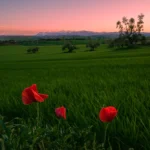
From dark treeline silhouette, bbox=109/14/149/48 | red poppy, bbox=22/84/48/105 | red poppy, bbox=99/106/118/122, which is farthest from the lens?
dark treeline silhouette, bbox=109/14/149/48

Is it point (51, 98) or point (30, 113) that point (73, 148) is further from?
point (51, 98)

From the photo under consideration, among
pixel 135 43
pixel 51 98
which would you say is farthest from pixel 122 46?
pixel 51 98

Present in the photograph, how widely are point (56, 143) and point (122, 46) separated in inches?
1975

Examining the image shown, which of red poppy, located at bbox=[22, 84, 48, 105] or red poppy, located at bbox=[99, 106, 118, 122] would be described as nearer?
red poppy, located at bbox=[99, 106, 118, 122]

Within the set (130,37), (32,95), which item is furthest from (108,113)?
(130,37)

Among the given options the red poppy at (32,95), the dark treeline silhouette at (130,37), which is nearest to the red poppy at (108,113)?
the red poppy at (32,95)

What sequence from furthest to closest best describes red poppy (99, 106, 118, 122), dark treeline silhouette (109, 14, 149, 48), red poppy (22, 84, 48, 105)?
dark treeline silhouette (109, 14, 149, 48) < red poppy (22, 84, 48, 105) < red poppy (99, 106, 118, 122)

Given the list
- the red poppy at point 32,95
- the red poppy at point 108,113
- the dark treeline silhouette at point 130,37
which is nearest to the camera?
the red poppy at point 108,113

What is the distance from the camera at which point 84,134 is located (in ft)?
6.36

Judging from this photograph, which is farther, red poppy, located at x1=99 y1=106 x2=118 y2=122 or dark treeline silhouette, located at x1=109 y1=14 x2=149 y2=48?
dark treeline silhouette, located at x1=109 y1=14 x2=149 y2=48

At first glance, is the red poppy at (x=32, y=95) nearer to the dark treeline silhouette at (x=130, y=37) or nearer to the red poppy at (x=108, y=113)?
the red poppy at (x=108, y=113)

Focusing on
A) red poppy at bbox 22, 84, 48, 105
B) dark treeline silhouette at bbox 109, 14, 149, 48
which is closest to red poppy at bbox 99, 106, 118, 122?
red poppy at bbox 22, 84, 48, 105

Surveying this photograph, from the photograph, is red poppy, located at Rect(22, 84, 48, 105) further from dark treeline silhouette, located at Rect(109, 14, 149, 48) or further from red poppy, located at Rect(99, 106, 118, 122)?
dark treeline silhouette, located at Rect(109, 14, 149, 48)

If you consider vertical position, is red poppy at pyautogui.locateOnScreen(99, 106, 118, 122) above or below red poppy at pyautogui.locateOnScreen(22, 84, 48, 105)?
below
